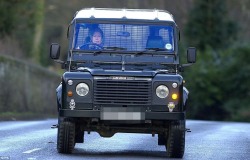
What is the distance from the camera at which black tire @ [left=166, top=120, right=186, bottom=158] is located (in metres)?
15.9

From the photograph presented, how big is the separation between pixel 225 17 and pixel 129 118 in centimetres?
6763

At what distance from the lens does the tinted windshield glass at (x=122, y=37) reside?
17.4 m

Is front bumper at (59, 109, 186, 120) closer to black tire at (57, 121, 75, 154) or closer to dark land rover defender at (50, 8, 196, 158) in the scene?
dark land rover defender at (50, 8, 196, 158)

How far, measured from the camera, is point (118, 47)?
17297 mm

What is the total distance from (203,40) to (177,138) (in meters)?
66.2

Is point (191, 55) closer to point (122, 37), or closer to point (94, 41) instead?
point (122, 37)

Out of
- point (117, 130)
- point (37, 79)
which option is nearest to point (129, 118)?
point (117, 130)

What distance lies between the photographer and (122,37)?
17.5m

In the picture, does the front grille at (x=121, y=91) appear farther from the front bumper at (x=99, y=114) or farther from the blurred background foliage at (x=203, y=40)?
the blurred background foliage at (x=203, y=40)

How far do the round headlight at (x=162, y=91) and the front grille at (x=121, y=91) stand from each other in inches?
5.3

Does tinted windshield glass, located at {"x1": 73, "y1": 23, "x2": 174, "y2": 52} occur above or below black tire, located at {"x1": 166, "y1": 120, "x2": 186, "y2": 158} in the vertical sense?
above

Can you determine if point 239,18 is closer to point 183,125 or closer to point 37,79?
point 37,79

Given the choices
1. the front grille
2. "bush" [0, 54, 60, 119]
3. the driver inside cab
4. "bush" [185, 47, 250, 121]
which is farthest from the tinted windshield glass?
"bush" [185, 47, 250, 121]

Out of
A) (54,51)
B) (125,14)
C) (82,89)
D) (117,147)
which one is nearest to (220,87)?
(117,147)
